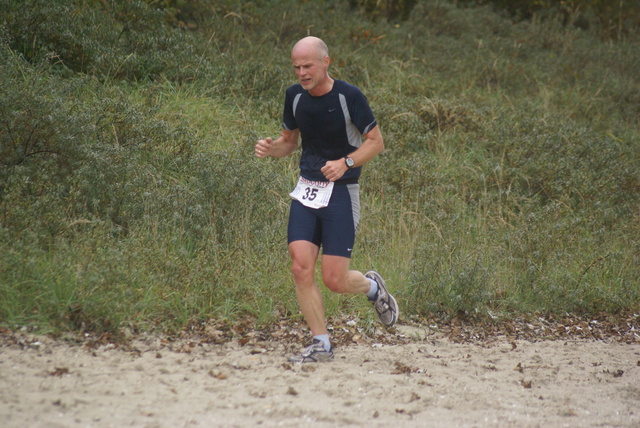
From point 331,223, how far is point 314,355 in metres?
0.95

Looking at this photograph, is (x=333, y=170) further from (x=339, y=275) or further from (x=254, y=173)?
(x=254, y=173)

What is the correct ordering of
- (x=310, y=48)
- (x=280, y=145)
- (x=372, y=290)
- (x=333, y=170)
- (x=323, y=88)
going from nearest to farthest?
(x=333, y=170)
(x=310, y=48)
(x=323, y=88)
(x=280, y=145)
(x=372, y=290)

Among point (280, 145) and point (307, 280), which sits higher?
point (280, 145)

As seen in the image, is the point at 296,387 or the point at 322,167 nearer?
the point at 296,387

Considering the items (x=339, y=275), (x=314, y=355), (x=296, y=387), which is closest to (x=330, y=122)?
(x=339, y=275)

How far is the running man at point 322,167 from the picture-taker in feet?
16.8

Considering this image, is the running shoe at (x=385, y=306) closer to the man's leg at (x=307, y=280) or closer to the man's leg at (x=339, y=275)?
the man's leg at (x=339, y=275)

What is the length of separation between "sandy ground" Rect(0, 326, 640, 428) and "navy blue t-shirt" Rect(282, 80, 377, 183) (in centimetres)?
140

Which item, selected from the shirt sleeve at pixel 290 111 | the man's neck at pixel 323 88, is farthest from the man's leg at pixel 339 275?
the man's neck at pixel 323 88

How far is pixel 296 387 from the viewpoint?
4.73 meters

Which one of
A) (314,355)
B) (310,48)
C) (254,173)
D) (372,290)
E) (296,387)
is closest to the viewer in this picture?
(296,387)

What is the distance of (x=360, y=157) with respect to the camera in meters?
5.11

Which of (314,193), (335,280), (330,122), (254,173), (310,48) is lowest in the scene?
(335,280)

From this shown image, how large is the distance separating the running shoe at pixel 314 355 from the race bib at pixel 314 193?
1.01 m
